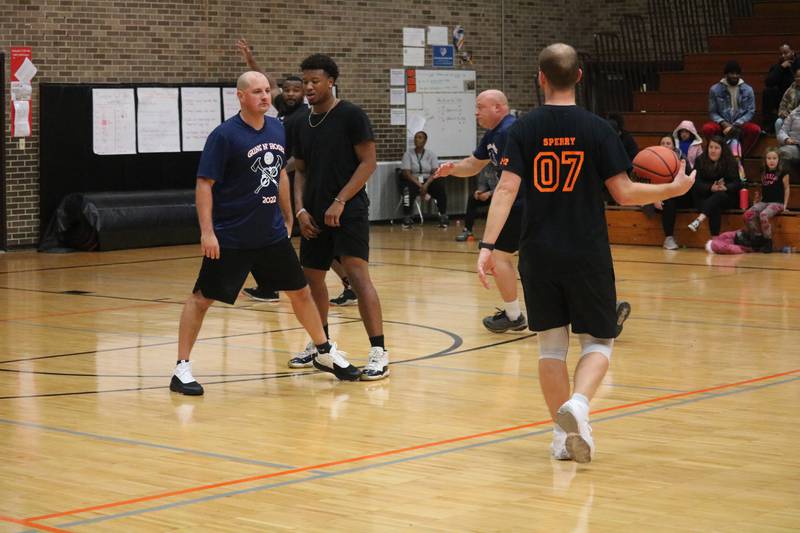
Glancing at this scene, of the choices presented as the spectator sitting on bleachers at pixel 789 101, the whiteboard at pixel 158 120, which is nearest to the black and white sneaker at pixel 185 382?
the whiteboard at pixel 158 120

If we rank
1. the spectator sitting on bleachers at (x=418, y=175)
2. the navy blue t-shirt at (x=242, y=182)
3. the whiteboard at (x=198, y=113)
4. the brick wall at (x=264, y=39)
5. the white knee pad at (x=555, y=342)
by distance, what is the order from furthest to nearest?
the spectator sitting on bleachers at (x=418, y=175) → the whiteboard at (x=198, y=113) → the brick wall at (x=264, y=39) → the navy blue t-shirt at (x=242, y=182) → the white knee pad at (x=555, y=342)

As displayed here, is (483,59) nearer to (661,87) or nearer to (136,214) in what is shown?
(661,87)

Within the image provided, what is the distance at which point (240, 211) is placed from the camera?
294 inches

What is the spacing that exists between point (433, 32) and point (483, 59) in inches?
50.5

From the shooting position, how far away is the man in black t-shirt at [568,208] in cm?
561

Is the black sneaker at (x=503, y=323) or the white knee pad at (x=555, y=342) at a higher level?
the white knee pad at (x=555, y=342)

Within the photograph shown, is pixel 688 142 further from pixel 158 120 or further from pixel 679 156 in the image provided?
pixel 158 120

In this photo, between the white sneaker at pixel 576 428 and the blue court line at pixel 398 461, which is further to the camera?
the white sneaker at pixel 576 428

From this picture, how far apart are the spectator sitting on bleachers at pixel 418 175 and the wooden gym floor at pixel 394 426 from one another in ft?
29.7

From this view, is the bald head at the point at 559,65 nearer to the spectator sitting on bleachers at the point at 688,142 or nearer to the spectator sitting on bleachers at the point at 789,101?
the spectator sitting on bleachers at the point at 688,142

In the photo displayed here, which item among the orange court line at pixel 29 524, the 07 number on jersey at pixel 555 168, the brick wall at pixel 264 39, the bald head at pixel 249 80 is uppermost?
the brick wall at pixel 264 39

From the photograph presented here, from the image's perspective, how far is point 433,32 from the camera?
22.1 m

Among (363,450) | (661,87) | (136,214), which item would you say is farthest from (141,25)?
(363,450)

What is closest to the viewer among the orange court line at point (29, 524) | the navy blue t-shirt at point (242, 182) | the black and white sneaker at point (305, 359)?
the orange court line at point (29, 524)
